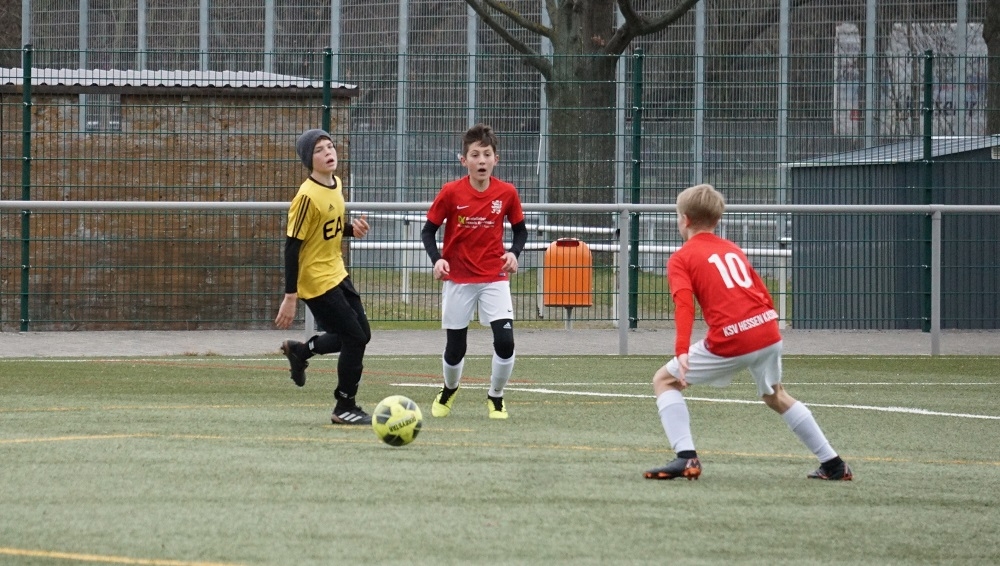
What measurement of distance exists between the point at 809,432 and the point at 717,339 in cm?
55

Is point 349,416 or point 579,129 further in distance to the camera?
point 579,129

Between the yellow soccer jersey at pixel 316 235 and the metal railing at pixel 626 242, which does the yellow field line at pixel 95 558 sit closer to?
the yellow soccer jersey at pixel 316 235

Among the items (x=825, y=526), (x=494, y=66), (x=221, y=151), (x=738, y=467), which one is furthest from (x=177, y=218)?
(x=825, y=526)

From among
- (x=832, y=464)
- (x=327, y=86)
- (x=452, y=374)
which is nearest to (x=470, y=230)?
(x=452, y=374)

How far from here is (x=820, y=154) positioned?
15.6 metres

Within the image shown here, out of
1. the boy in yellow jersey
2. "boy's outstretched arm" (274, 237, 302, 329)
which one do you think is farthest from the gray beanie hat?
"boy's outstretched arm" (274, 237, 302, 329)

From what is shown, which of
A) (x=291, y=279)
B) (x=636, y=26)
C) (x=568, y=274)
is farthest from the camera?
(x=636, y=26)

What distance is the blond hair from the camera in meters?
6.37

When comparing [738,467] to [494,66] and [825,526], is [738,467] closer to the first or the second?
[825,526]

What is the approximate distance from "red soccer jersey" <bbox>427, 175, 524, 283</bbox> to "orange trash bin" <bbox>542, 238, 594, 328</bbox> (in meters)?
5.50

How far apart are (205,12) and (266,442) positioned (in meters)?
20.6

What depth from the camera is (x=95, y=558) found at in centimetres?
471

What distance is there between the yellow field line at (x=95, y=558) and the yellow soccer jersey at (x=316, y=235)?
344cm

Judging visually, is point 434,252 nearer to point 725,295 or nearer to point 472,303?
point 472,303
